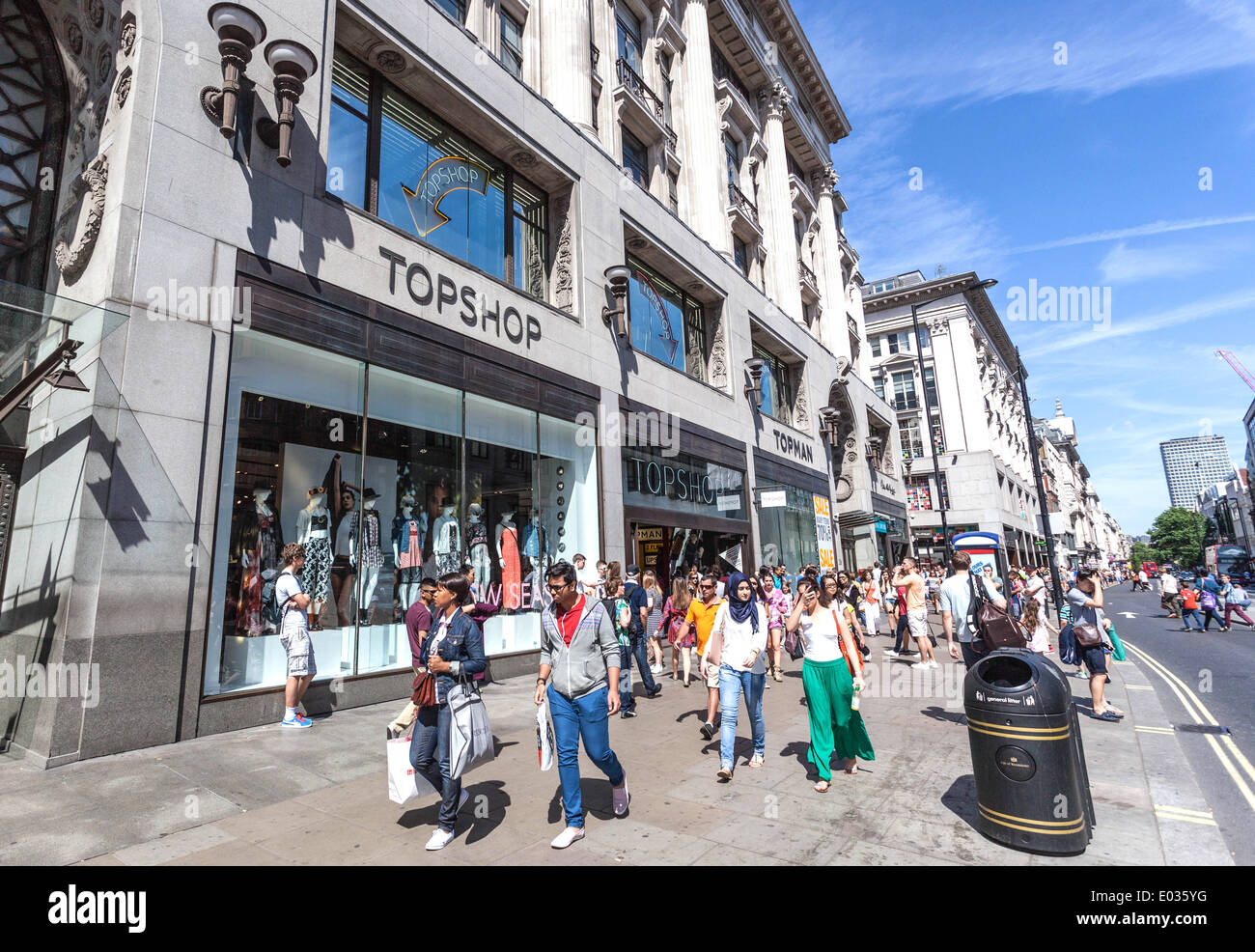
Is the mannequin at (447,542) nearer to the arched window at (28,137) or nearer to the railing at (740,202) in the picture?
the arched window at (28,137)

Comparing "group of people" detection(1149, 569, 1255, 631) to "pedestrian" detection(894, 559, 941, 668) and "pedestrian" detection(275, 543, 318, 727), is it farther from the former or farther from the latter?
"pedestrian" detection(275, 543, 318, 727)

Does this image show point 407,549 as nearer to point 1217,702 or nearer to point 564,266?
point 564,266

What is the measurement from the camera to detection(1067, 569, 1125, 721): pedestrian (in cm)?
810

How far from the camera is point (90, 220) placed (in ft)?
24.0

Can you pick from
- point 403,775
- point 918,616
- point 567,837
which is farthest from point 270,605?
point 918,616

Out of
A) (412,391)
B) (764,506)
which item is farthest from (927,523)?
(412,391)

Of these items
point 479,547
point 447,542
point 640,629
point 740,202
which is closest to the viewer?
point 640,629

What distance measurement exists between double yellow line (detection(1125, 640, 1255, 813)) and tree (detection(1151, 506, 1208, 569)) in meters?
139

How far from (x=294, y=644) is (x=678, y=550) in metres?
11.7

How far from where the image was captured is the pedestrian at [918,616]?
1199 centimetres

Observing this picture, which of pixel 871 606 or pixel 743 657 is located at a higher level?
pixel 743 657

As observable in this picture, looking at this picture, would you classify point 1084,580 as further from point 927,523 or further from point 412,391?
point 927,523
